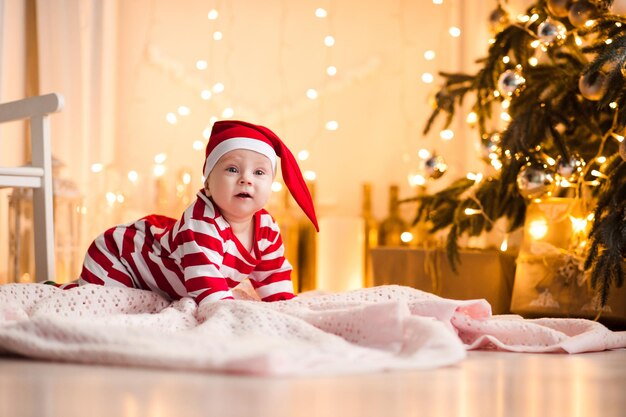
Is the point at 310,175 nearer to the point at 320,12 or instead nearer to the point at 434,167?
the point at 320,12

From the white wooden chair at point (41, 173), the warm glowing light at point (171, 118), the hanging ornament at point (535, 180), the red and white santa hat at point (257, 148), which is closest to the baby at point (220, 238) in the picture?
the red and white santa hat at point (257, 148)

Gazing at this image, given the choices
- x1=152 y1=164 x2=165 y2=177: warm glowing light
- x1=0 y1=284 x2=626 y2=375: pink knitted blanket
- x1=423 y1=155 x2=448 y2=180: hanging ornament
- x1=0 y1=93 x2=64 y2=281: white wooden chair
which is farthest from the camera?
x1=152 y1=164 x2=165 y2=177: warm glowing light

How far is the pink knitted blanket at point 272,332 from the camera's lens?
1054 mm

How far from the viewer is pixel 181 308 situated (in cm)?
141

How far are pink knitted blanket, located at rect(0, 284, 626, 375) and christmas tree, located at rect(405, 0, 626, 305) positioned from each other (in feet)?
1.20

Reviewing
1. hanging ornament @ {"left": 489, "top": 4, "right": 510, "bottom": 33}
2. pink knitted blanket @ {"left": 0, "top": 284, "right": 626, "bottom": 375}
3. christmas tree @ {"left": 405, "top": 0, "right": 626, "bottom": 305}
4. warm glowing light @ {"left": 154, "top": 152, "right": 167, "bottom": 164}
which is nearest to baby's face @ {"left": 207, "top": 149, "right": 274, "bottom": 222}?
pink knitted blanket @ {"left": 0, "top": 284, "right": 626, "bottom": 375}

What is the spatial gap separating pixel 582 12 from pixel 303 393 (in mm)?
1264

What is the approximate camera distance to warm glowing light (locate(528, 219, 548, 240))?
2.03 meters

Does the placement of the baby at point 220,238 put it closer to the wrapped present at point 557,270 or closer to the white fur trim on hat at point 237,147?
the white fur trim on hat at point 237,147

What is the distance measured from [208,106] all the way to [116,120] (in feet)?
0.99

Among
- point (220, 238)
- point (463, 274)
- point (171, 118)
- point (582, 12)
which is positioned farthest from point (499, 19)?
point (171, 118)

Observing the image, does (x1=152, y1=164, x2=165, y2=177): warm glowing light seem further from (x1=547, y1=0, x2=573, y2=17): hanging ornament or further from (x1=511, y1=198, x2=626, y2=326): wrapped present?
(x1=547, y1=0, x2=573, y2=17): hanging ornament

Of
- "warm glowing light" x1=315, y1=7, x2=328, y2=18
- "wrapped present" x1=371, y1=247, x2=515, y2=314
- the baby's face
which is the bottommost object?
"wrapped present" x1=371, y1=247, x2=515, y2=314

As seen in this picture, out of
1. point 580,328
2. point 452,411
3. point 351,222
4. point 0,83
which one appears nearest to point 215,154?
point 580,328
